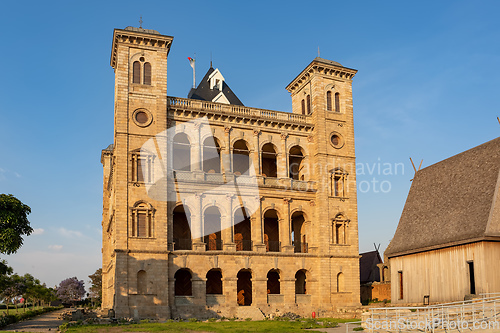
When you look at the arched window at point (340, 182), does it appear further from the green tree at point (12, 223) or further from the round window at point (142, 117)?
the green tree at point (12, 223)

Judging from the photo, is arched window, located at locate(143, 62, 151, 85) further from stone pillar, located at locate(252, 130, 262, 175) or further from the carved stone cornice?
stone pillar, located at locate(252, 130, 262, 175)

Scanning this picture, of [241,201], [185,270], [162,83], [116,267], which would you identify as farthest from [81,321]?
[162,83]

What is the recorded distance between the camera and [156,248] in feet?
141

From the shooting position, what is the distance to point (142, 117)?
1780 inches

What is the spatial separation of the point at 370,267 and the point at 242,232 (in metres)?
25.6

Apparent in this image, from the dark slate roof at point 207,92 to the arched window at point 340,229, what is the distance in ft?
57.5

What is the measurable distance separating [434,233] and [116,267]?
79.4ft

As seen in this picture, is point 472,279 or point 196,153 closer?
point 472,279

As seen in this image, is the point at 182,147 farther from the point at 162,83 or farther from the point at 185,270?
the point at 185,270

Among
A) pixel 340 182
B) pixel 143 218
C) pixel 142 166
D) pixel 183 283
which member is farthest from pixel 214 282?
pixel 340 182

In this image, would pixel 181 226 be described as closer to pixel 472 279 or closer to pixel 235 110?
pixel 235 110

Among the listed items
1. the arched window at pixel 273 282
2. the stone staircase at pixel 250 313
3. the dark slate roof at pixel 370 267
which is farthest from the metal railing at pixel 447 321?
the dark slate roof at pixel 370 267

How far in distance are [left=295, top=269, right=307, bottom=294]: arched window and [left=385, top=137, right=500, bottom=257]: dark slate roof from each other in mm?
13489

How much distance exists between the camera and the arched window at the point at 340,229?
166ft
